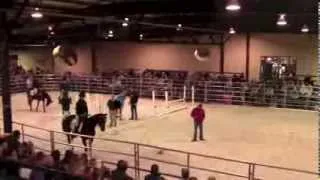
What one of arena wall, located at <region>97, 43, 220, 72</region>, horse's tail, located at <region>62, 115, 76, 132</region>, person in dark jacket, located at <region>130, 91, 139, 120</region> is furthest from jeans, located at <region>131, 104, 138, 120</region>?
arena wall, located at <region>97, 43, 220, 72</region>

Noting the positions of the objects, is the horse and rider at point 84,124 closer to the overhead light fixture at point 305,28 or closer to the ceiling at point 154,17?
the ceiling at point 154,17

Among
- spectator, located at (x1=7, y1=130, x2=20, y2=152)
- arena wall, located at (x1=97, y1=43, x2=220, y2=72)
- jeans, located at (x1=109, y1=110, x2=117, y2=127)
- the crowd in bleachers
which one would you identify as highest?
arena wall, located at (x1=97, y1=43, x2=220, y2=72)

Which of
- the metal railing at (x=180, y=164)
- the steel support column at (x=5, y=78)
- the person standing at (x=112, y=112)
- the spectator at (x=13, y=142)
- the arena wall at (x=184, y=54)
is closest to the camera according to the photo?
the spectator at (x=13, y=142)

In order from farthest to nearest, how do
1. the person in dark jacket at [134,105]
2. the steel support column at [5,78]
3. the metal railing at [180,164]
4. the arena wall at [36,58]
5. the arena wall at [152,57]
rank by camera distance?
→ the arena wall at [36,58] < the arena wall at [152,57] < the person in dark jacket at [134,105] < the steel support column at [5,78] < the metal railing at [180,164]

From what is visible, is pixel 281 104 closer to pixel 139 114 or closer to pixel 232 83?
pixel 232 83

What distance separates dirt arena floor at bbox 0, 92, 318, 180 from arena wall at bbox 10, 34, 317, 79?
591 cm

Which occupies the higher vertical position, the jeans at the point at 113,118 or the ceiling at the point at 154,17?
the ceiling at the point at 154,17

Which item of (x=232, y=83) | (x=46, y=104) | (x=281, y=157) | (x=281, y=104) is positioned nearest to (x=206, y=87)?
(x=232, y=83)

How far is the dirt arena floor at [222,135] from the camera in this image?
504 inches

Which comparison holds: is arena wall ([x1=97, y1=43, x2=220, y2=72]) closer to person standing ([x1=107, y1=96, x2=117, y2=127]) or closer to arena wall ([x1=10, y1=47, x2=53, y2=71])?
arena wall ([x1=10, y1=47, x2=53, y2=71])

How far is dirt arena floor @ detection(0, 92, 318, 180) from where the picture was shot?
12.8 m

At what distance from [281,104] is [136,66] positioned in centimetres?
1295

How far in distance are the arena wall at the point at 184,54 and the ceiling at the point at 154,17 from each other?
3.39ft

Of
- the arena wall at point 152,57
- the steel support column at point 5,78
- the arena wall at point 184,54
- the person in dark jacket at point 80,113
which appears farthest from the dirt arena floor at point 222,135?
the arena wall at point 152,57
